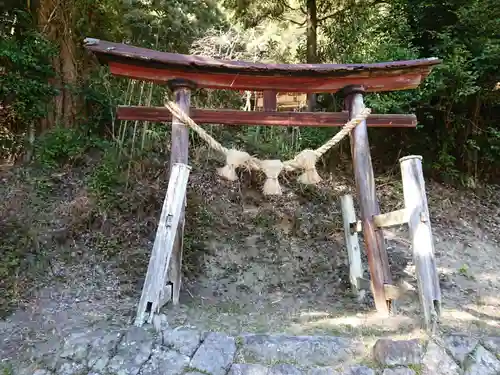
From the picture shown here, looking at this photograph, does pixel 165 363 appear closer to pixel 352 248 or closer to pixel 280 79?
pixel 352 248

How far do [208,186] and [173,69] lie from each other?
2431mm

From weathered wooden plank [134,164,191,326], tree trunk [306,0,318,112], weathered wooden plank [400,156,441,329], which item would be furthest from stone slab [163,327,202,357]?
tree trunk [306,0,318,112]

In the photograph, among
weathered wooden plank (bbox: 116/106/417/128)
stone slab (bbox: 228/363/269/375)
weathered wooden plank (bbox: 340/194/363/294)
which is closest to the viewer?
stone slab (bbox: 228/363/269/375)

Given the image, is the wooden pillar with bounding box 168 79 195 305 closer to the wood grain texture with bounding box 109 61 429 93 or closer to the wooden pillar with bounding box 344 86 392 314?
the wood grain texture with bounding box 109 61 429 93

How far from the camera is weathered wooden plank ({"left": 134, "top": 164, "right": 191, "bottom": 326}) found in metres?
3.16

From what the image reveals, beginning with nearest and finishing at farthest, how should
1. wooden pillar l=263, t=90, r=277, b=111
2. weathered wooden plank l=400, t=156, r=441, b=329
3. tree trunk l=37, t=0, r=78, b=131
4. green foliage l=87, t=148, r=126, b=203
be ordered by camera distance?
weathered wooden plank l=400, t=156, r=441, b=329 < wooden pillar l=263, t=90, r=277, b=111 < green foliage l=87, t=148, r=126, b=203 < tree trunk l=37, t=0, r=78, b=131

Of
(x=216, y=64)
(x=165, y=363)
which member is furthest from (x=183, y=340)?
(x=216, y=64)

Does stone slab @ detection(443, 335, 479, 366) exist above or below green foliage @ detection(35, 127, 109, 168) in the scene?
below

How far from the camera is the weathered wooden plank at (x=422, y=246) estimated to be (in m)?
3.10

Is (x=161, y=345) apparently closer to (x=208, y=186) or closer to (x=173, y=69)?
(x=173, y=69)

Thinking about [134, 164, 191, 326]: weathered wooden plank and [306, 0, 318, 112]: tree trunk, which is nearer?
[134, 164, 191, 326]: weathered wooden plank

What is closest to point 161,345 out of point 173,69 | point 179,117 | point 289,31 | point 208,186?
point 179,117

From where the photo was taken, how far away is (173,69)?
3.73 meters

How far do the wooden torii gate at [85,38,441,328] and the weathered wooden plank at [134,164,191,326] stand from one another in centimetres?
1
